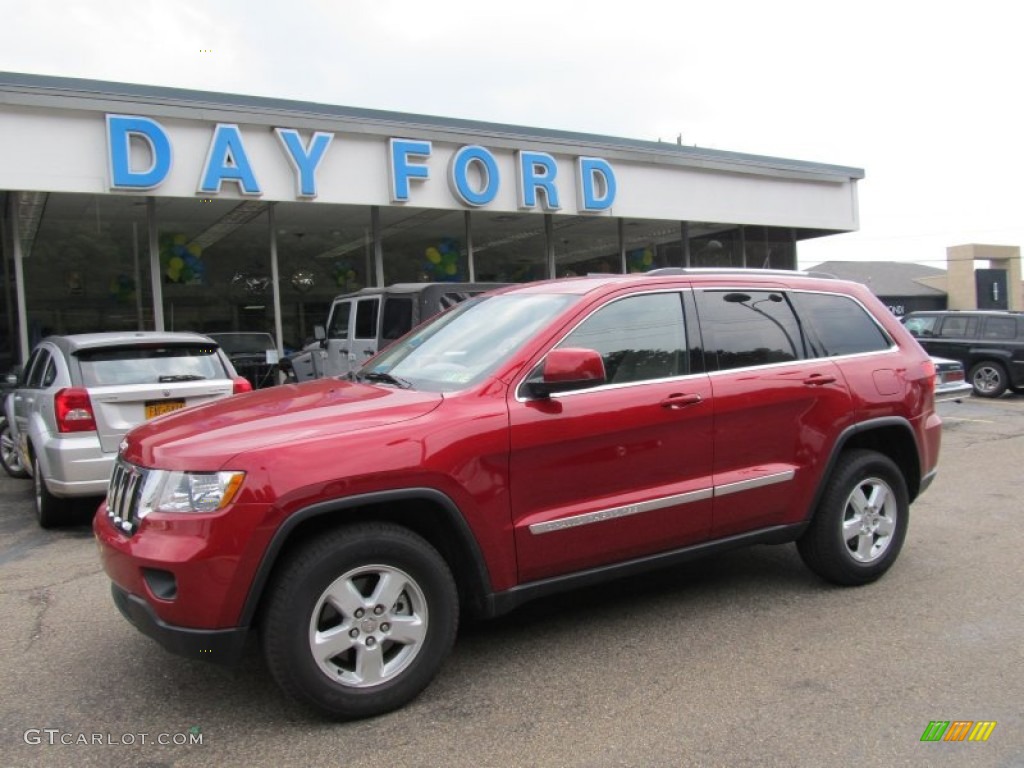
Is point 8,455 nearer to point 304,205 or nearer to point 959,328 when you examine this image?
point 304,205

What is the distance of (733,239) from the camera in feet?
62.4

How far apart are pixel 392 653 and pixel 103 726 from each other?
1.17 metres

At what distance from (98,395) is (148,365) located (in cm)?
48

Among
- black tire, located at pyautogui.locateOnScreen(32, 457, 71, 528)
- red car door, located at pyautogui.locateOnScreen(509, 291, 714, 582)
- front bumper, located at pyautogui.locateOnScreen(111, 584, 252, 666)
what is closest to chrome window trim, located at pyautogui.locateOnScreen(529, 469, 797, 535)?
red car door, located at pyautogui.locateOnScreen(509, 291, 714, 582)

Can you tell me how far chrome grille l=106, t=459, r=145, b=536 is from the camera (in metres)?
3.18

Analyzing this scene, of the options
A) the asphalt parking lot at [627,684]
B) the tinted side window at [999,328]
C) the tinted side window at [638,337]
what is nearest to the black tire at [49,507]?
the asphalt parking lot at [627,684]

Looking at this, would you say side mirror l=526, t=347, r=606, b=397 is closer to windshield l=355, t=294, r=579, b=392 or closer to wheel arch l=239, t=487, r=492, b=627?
windshield l=355, t=294, r=579, b=392

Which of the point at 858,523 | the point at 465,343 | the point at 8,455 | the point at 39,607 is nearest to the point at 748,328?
the point at 858,523

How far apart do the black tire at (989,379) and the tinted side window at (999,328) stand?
514 millimetres

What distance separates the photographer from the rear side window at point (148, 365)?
6242 mm

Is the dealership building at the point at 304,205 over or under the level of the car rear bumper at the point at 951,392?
over

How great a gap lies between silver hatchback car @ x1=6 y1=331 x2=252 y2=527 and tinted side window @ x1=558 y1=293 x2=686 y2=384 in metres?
3.85

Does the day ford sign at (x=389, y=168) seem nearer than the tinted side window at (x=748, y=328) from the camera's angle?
No

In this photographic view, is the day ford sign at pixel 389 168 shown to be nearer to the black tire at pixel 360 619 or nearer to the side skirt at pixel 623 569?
the black tire at pixel 360 619
